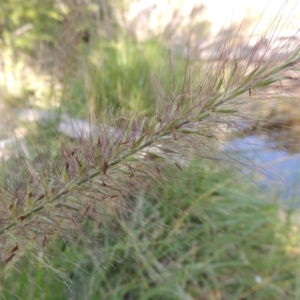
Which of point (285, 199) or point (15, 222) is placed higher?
point (15, 222)

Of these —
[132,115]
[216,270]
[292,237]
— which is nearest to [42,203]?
[132,115]

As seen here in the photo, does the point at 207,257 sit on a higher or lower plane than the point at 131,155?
lower

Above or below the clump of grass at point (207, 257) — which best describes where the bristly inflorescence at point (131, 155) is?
above

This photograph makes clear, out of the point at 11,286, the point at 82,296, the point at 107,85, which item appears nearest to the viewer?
the point at 11,286

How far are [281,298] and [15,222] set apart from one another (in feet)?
4.95

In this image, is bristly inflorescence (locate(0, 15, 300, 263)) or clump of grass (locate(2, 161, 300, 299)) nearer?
bristly inflorescence (locate(0, 15, 300, 263))

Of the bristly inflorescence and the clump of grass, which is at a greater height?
the bristly inflorescence

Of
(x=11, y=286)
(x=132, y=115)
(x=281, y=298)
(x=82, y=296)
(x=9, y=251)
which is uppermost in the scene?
(x=132, y=115)

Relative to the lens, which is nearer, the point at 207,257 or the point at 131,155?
the point at 131,155

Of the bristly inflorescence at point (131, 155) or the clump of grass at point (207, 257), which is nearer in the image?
the bristly inflorescence at point (131, 155)

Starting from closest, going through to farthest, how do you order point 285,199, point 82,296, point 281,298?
point 82,296
point 281,298
point 285,199

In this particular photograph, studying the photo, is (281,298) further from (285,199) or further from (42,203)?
(42,203)

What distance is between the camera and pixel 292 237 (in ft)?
7.18

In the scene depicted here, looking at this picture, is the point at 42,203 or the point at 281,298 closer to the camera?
the point at 42,203
